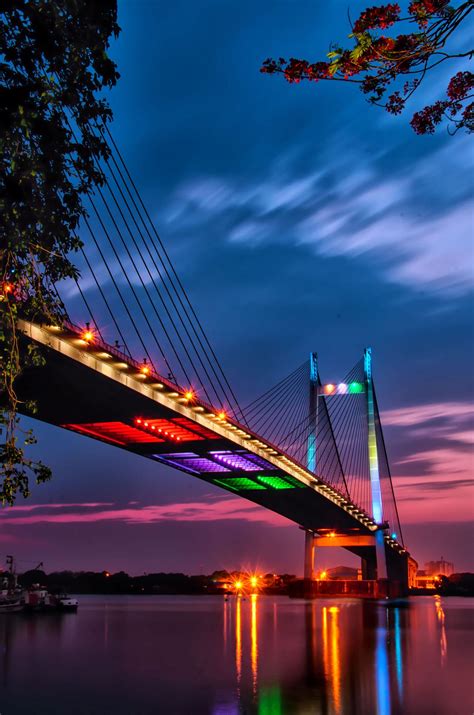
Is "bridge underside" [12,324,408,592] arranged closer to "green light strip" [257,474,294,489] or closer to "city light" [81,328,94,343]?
"green light strip" [257,474,294,489]

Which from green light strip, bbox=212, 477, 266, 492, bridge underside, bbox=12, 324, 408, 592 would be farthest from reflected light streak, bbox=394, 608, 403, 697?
green light strip, bbox=212, 477, 266, 492

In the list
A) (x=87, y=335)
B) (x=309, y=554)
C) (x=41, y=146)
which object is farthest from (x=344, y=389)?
(x=41, y=146)

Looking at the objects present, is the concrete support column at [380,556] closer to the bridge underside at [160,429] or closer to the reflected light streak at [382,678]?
the bridge underside at [160,429]

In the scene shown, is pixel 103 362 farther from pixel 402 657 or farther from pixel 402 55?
pixel 402 55

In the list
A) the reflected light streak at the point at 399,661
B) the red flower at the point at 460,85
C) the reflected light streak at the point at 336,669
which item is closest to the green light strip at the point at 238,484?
the reflected light streak at the point at 399,661

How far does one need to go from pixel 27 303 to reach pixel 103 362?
857 inches

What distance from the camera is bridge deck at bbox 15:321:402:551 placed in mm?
30594

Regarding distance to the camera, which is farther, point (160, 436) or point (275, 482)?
point (275, 482)

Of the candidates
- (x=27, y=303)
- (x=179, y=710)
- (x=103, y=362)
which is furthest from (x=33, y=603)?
(x=27, y=303)

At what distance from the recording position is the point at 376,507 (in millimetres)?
74562

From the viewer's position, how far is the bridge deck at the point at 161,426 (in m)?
30.6

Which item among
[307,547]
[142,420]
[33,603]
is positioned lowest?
[33,603]

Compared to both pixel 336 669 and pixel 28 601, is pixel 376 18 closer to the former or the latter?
pixel 336 669

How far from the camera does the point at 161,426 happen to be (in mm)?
43406
